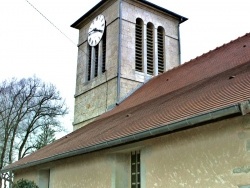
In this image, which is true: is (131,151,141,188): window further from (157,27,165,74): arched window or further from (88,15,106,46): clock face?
(88,15,106,46): clock face

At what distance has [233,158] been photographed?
18.0 feet

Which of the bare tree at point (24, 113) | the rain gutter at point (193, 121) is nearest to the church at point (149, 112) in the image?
the rain gutter at point (193, 121)

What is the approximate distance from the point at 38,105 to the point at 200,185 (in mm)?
20599

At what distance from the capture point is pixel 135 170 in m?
8.13

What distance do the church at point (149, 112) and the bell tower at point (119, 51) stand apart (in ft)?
0.15

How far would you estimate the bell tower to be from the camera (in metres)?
15.0

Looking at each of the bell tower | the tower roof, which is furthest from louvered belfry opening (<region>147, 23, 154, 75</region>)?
the tower roof

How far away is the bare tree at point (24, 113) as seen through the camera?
23531 millimetres

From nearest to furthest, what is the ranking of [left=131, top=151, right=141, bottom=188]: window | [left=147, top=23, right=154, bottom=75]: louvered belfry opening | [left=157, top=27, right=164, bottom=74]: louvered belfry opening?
[left=131, top=151, right=141, bottom=188]: window < [left=147, top=23, right=154, bottom=75]: louvered belfry opening < [left=157, top=27, right=164, bottom=74]: louvered belfry opening

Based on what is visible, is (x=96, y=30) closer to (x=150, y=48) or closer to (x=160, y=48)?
(x=150, y=48)

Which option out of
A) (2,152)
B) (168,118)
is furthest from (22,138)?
(168,118)

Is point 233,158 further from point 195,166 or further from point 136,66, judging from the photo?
point 136,66

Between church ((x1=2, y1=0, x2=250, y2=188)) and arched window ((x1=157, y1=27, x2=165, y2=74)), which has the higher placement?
arched window ((x1=157, y1=27, x2=165, y2=74))

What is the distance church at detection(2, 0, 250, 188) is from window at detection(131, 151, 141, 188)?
0.02 m
